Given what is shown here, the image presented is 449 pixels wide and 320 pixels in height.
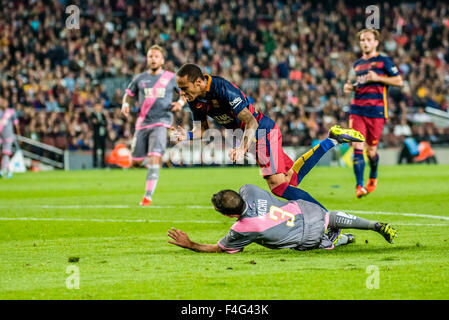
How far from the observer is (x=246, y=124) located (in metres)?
7.90

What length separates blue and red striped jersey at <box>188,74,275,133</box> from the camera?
791cm

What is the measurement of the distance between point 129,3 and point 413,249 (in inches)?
1109

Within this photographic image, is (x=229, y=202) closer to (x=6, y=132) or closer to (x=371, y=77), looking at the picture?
(x=371, y=77)

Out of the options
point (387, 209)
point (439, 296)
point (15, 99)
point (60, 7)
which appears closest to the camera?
point (439, 296)

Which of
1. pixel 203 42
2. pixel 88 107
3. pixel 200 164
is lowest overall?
pixel 200 164

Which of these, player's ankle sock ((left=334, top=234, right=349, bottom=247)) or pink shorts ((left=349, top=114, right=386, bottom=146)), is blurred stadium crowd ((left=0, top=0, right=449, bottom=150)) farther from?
player's ankle sock ((left=334, top=234, right=349, bottom=247))

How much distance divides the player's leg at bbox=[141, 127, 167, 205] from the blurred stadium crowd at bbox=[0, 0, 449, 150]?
13498 millimetres

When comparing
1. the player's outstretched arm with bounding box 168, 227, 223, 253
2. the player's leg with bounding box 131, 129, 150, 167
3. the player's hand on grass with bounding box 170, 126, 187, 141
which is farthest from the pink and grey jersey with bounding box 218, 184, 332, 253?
the player's leg with bounding box 131, 129, 150, 167

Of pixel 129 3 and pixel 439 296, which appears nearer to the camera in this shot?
pixel 439 296

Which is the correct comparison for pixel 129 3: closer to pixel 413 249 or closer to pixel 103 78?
pixel 103 78

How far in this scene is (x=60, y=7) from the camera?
3102 cm

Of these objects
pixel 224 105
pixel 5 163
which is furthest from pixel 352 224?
pixel 5 163
